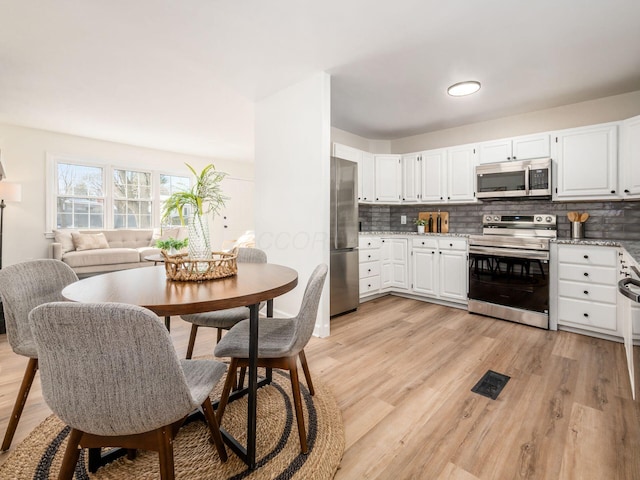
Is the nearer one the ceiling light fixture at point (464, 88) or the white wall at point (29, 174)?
the ceiling light fixture at point (464, 88)

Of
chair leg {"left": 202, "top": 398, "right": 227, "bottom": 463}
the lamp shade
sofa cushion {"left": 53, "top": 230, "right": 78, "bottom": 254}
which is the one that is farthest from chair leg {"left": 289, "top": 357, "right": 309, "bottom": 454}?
sofa cushion {"left": 53, "top": 230, "right": 78, "bottom": 254}

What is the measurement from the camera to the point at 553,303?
3.16 metres

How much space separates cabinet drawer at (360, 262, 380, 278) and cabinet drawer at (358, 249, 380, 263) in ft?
0.17

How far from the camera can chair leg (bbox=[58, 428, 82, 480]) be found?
3.14ft

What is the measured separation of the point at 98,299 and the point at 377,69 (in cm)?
284

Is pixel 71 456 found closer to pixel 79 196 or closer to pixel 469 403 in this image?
pixel 469 403

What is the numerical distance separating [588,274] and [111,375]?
3743mm

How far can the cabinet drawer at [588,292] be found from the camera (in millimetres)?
2834

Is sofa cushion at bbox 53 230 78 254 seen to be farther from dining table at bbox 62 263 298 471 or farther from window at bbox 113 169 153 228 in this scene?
dining table at bbox 62 263 298 471

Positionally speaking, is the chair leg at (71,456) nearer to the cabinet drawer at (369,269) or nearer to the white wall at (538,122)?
the cabinet drawer at (369,269)

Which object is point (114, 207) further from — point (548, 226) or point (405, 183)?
point (548, 226)

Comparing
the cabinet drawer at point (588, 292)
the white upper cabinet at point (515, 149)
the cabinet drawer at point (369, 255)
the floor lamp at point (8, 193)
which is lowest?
the cabinet drawer at point (588, 292)

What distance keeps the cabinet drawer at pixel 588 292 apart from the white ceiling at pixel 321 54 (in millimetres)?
1973

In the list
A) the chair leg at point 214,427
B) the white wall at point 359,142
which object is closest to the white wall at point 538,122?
the white wall at point 359,142
